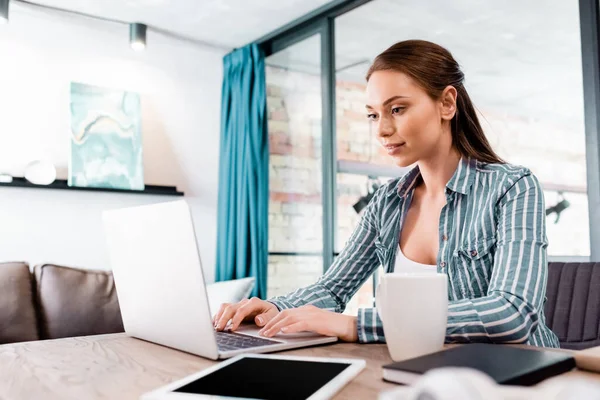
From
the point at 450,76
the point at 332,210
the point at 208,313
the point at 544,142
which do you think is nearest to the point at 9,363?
the point at 208,313

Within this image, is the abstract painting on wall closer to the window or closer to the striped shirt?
the window

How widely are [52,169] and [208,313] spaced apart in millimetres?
2731

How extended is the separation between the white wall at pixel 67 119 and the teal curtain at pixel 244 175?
0.52 feet

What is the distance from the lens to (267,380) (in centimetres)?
60

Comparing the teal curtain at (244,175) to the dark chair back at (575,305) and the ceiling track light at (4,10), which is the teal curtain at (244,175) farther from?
the dark chair back at (575,305)

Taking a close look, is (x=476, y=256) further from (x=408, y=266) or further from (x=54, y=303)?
(x=54, y=303)

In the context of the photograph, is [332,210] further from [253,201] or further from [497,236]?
[497,236]

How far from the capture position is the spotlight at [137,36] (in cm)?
336

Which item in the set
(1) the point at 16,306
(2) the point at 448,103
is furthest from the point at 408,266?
(1) the point at 16,306

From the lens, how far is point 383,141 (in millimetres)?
1268

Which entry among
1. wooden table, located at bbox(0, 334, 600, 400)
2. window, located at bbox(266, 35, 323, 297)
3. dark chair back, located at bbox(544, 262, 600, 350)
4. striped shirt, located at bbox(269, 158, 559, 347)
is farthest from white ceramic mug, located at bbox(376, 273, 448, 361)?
window, located at bbox(266, 35, 323, 297)

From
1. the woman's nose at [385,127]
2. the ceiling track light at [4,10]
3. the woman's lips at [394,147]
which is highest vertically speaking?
the ceiling track light at [4,10]

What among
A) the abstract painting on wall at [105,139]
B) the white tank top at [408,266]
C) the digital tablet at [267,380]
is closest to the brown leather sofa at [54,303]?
the abstract painting on wall at [105,139]

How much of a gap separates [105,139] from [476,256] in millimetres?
2672
